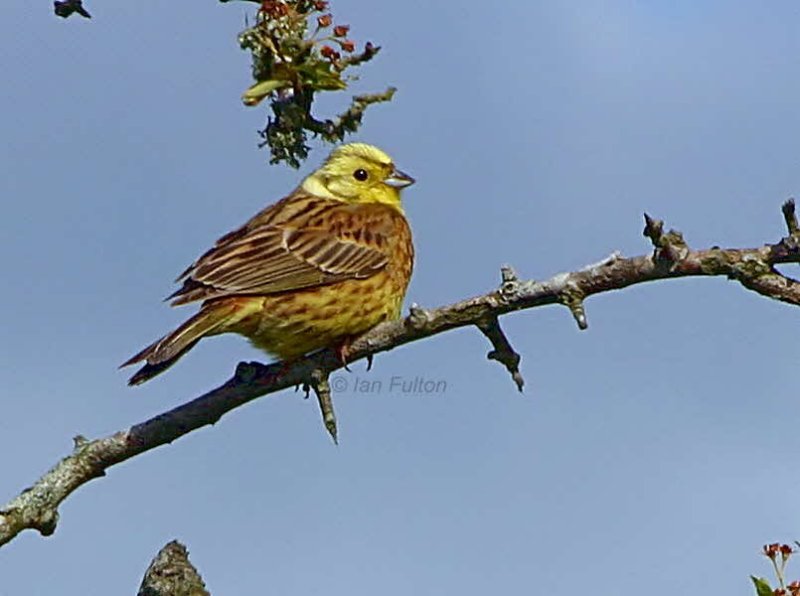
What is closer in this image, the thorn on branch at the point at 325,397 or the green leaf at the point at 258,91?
the green leaf at the point at 258,91

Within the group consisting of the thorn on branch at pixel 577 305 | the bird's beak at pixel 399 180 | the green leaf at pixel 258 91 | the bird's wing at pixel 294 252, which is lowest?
the thorn on branch at pixel 577 305

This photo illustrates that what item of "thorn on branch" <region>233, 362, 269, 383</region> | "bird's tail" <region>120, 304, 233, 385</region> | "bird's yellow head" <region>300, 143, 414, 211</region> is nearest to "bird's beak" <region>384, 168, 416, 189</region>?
"bird's yellow head" <region>300, 143, 414, 211</region>

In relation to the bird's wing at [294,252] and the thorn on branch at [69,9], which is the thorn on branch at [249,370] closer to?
the bird's wing at [294,252]

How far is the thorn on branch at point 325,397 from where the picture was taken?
4297mm

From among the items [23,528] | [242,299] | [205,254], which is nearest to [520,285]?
[23,528]

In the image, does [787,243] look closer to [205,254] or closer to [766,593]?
[766,593]

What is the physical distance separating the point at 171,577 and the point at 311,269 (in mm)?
4470

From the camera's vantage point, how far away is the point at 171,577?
225cm

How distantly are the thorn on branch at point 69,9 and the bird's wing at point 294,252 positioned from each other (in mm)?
3003

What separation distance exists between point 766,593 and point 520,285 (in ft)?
3.59

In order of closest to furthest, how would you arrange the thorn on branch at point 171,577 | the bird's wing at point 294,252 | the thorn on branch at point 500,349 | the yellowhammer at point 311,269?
the thorn on branch at point 171,577 → the thorn on branch at point 500,349 → the yellowhammer at point 311,269 → the bird's wing at point 294,252

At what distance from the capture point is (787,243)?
Answer: 11.8 ft

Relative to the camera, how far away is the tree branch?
11.9 ft

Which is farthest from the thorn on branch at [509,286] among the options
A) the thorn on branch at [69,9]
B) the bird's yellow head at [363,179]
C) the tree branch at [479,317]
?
the bird's yellow head at [363,179]
